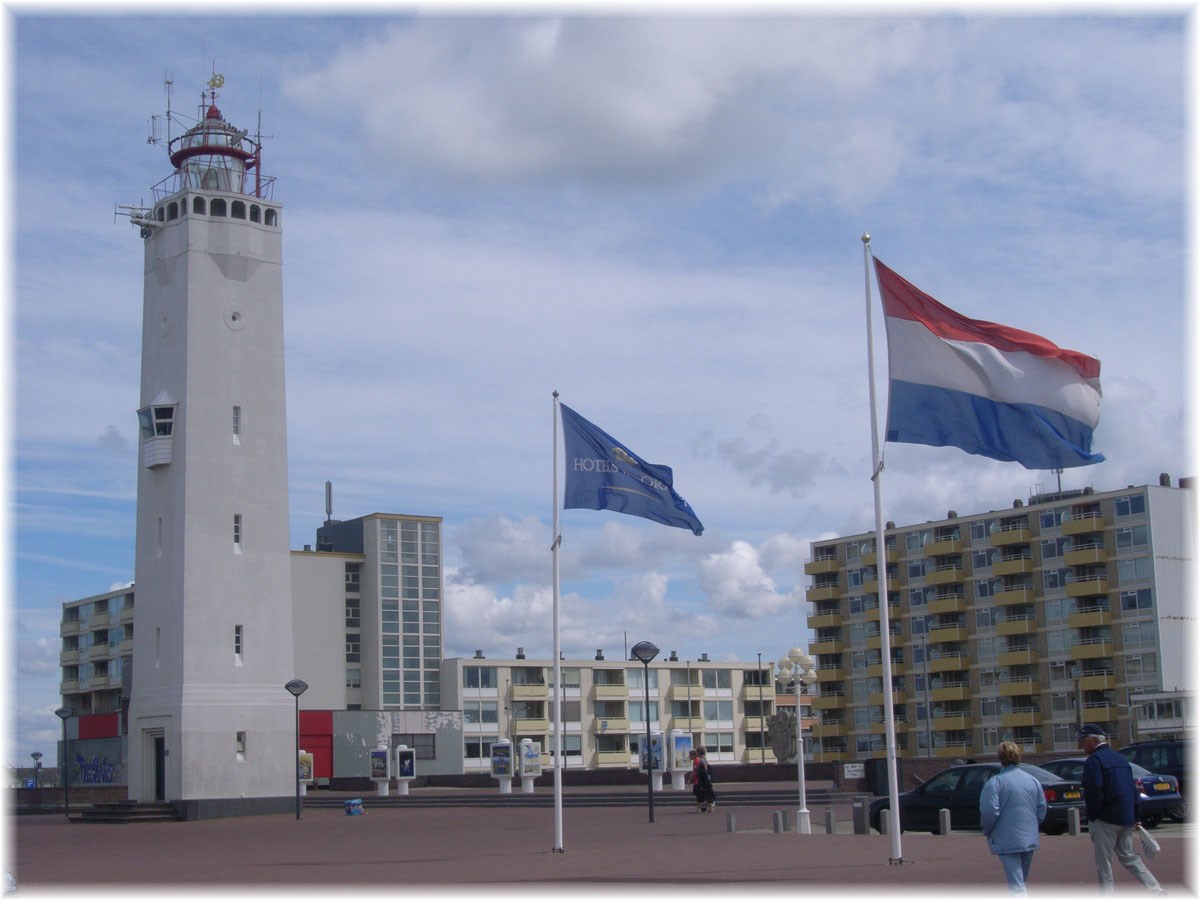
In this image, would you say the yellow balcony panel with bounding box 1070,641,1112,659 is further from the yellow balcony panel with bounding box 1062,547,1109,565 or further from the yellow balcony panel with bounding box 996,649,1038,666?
the yellow balcony panel with bounding box 1062,547,1109,565

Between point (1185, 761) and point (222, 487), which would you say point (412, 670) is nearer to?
point (222, 487)

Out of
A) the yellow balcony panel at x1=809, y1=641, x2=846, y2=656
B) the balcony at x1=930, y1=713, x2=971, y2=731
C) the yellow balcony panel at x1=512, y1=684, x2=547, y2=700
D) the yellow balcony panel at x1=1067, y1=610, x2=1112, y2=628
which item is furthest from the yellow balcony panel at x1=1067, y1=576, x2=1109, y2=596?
the yellow balcony panel at x1=512, y1=684, x2=547, y2=700

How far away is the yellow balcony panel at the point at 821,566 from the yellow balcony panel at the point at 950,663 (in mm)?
12791

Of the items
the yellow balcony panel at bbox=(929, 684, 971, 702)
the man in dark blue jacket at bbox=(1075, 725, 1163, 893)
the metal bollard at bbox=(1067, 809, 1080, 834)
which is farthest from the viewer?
the yellow balcony panel at bbox=(929, 684, 971, 702)

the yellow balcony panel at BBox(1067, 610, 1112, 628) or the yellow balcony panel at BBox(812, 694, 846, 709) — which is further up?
the yellow balcony panel at BBox(1067, 610, 1112, 628)

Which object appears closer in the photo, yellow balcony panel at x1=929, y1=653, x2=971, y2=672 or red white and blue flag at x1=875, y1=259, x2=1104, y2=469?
red white and blue flag at x1=875, y1=259, x2=1104, y2=469

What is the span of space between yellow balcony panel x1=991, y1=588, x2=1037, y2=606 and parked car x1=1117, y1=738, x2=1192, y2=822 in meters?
65.5

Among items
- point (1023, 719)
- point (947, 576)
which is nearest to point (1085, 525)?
point (947, 576)

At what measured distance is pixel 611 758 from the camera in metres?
109

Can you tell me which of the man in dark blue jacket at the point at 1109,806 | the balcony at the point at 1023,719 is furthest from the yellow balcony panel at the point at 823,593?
the man in dark blue jacket at the point at 1109,806

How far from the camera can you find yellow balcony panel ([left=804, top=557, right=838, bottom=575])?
362ft

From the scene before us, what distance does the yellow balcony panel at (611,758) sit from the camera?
109m

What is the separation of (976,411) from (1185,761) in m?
14.2

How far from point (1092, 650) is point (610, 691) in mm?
36913
